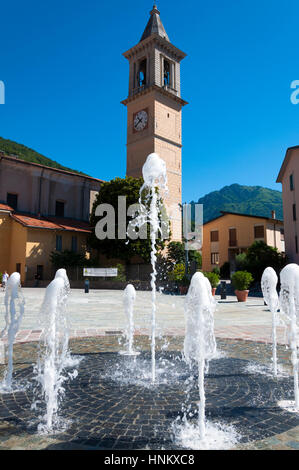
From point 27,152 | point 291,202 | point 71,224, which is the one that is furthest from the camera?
point 27,152

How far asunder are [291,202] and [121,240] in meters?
17.9

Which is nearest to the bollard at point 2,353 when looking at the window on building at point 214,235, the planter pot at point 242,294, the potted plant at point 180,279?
the planter pot at point 242,294

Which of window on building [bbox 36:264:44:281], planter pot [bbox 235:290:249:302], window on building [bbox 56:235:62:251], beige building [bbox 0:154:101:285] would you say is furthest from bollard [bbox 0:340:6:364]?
window on building [bbox 56:235:62:251]

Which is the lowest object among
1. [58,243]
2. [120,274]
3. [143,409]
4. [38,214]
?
[143,409]

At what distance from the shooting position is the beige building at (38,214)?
3117 centimetres

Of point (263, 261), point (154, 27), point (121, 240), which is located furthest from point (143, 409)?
point (154, 27)

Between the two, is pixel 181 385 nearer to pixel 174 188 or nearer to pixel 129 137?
pixel 174 188

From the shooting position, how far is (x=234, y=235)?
4441 centimetres

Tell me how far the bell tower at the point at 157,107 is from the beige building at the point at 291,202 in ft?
39.3

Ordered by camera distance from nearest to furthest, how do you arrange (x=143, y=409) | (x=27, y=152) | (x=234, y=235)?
(x=143, y=409) → (x=234, y=235) → (x=27, y=152)

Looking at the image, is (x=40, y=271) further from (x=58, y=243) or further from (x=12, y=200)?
(x=12, y=200)

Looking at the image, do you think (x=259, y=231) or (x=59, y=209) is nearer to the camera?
(x=59, y=209)
